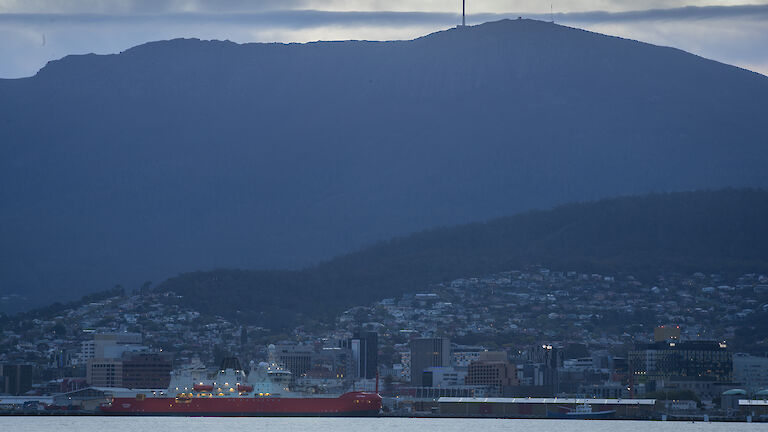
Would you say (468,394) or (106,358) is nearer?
(468,394)

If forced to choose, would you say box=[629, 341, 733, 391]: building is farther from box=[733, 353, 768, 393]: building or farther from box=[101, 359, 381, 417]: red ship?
box=[101, 359, 381, 417]: red ship

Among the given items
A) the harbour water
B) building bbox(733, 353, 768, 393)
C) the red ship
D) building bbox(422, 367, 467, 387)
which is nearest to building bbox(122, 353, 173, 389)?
building bbox(422, 367, 467, 387)

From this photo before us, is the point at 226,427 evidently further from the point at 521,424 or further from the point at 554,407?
the point at 554,407

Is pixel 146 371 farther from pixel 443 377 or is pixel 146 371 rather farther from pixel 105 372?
pixel 443 377

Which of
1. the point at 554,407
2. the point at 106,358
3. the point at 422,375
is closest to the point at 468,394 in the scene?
the point at 422,375

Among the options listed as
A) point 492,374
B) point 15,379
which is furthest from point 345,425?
point 15,379

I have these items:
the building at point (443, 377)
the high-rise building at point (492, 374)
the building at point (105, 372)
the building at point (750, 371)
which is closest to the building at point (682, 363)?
the building at point (750, 371)
